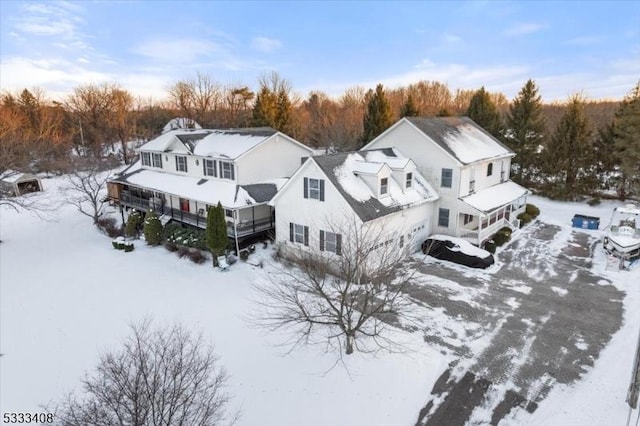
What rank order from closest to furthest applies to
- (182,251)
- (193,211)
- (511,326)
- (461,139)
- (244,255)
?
(511,326) → (244,255) → (182,251) → (461,139) → (193,211)

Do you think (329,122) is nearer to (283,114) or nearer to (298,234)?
(283,114)

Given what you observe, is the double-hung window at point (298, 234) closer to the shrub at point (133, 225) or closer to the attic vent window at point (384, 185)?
the attic vent window at point (384, 185)

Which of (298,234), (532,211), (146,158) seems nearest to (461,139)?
(532,211)

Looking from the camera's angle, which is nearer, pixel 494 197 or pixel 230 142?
pixel 494 197

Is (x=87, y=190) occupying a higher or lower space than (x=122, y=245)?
higher

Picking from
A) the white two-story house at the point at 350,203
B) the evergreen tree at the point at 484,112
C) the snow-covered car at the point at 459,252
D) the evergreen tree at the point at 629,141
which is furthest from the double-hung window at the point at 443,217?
the evergreen tree at the point at 484,112

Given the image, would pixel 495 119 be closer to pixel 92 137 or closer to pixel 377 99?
pixel 377 99

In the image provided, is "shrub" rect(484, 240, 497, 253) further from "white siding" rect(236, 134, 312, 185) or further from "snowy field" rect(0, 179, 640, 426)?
"white siding" rect(236, 134, 312, 185)
